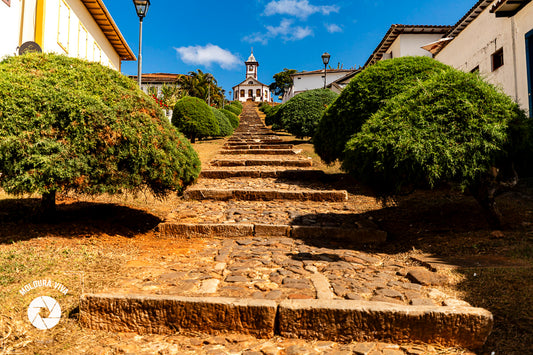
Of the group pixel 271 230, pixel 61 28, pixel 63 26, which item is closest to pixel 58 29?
pixel 61 28

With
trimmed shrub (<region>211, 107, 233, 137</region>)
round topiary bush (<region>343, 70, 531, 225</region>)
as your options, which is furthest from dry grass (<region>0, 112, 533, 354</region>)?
trimmed shrub (<region>211, 107, 233, 137</region>)

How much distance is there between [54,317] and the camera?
2.42 meters

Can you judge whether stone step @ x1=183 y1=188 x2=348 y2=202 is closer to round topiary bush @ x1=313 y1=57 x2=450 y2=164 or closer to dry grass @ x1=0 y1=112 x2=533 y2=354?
dry grass @ x1=0 y1=112 x2=533 y2=354

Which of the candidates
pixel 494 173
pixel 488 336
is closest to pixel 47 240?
pixel 488 336

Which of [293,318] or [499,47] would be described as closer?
[293,318]

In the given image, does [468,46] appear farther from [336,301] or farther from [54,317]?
[54,317]

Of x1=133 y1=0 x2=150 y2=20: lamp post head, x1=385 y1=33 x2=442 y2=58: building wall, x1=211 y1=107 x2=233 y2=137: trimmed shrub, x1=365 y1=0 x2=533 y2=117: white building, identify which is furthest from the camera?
x1=211 y1=107 x2=233 y2=137: trimmed shrub

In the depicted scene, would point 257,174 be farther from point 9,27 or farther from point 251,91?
point 251,91

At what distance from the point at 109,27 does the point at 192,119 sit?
576 centimetres

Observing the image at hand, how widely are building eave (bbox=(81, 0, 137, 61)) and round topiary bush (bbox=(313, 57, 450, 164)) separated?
11.6 metres

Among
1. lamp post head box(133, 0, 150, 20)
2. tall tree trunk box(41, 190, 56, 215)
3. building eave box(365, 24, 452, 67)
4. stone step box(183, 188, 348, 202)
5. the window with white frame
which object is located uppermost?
building eave box(365, 24, 452, 67)

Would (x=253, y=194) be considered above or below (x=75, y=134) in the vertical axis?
below

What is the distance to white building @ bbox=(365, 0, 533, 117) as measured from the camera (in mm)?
8062

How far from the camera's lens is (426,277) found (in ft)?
10.0
